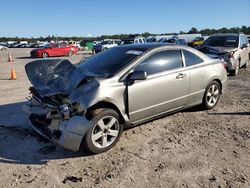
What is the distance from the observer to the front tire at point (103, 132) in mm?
4289

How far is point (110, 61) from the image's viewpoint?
5270 millimetres

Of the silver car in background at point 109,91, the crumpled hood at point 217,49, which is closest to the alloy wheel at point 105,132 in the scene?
the silver car in background at point 109,91

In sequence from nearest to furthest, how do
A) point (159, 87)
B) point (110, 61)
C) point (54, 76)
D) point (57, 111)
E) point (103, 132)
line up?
point (57, 111) → point (103, 132) → point (54, 76) → point (159, 87) → point (110, 61)

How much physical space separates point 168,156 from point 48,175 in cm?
178

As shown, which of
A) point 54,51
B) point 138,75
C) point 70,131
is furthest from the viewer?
point 54,51

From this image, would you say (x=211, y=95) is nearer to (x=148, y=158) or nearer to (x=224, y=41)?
(x=148, y=158)

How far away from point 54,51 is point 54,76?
2391 cm

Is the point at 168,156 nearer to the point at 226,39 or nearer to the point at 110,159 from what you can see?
the point at 110,159

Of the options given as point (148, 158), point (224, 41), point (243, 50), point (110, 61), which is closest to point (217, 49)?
point (224, 41)

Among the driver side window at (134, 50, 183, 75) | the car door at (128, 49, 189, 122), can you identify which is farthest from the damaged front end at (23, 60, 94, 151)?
the driver side window at (134, 50, 183, 75)

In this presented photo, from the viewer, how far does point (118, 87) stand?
15.1 feet

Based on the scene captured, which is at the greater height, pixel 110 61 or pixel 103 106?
pixel 110 61

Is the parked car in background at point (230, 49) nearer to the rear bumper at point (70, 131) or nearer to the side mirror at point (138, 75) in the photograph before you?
the side mirror at point (138, 75)

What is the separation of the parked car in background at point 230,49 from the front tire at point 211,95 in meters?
4.72
